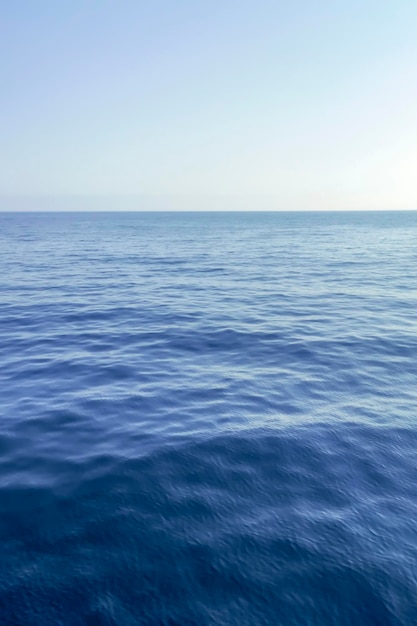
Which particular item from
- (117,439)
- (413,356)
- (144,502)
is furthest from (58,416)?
(413,356)

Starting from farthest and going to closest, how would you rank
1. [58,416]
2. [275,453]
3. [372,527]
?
1. [58,416]
2. [275,453]
3. [372,527]

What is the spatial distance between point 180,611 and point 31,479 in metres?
4.78

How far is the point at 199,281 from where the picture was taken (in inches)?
1502

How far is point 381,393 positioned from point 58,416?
10.1 metres

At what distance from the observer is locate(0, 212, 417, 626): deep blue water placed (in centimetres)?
706

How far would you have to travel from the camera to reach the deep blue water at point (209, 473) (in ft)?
23.2

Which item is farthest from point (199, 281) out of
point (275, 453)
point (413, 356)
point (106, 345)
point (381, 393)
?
point (275, 453)

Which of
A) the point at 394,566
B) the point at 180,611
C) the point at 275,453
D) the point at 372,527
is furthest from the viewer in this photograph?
the point at 275,453

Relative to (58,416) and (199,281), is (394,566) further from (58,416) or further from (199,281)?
(199,281)

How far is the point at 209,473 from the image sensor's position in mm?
10234

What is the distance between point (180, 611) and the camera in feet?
22.2

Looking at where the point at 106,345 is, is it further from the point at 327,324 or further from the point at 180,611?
the point at 180,611

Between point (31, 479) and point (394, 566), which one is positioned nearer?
point (394, 566)

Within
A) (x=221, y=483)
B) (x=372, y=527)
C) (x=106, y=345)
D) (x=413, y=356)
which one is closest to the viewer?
(x=372, y=527)
